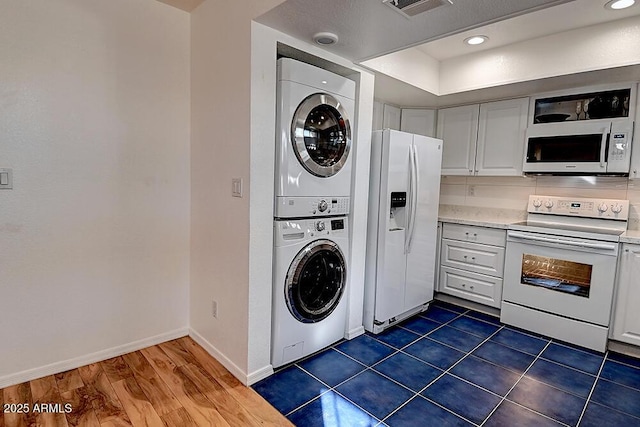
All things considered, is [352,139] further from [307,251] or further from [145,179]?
[145,179]

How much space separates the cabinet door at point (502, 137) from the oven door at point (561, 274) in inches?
30.6

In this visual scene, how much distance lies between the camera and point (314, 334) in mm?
2471

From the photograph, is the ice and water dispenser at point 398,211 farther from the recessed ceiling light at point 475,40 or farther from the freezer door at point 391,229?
the recessed ceiling light at point 475,40

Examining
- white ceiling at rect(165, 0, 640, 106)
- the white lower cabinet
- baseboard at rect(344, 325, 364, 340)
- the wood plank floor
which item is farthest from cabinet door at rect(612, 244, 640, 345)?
the wood plank floor

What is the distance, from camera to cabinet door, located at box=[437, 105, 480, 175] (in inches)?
146

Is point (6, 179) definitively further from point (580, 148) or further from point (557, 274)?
point (580, 148)

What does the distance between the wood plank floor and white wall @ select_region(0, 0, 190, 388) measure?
17 centimetres

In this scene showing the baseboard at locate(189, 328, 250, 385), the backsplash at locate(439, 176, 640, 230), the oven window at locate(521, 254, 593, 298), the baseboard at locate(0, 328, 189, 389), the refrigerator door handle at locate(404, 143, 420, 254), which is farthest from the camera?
the backsplash at locate(439, 176, 640, 230)

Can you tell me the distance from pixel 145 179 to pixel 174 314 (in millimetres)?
1079

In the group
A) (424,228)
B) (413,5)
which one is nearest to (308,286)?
(424,228)

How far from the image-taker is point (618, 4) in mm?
2248

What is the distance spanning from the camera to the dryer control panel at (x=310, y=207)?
2193 millimetres

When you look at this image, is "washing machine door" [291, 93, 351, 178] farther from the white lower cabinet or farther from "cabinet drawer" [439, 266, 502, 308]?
"cabinet drawer" [439, 266, 502, 308]

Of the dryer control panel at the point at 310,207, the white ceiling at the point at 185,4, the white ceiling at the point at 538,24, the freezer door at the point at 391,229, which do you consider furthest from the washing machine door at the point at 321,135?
the white ceiling at the point at 185,4
